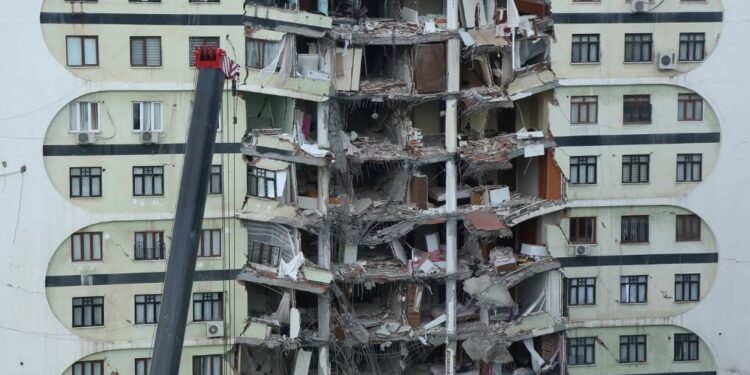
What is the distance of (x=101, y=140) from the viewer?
125 ft

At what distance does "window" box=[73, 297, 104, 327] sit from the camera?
38.5 m

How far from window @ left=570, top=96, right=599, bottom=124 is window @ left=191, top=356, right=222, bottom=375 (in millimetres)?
12241

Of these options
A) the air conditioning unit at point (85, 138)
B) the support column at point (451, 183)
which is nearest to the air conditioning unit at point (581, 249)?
the support column at point (451, 183)

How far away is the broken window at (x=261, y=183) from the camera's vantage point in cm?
3909

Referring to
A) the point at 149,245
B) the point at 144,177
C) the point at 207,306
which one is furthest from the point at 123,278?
the point at 144,177

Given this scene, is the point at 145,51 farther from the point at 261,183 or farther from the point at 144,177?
the point at 261,183

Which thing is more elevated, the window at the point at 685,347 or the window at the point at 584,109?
the window at the point at 584,109

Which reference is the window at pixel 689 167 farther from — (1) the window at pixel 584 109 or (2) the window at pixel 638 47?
(2) the window at pixel 638 47

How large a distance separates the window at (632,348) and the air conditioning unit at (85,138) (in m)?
16.4

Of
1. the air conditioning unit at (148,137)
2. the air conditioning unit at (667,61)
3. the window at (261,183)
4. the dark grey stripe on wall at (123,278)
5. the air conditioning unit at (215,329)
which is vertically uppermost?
the air conditioning unit at (667,61)

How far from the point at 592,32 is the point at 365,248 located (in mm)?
9383

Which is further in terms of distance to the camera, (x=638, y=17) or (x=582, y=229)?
(x=582, y=229)

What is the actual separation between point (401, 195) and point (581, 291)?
5992 millimetres

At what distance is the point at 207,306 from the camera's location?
3919cm
